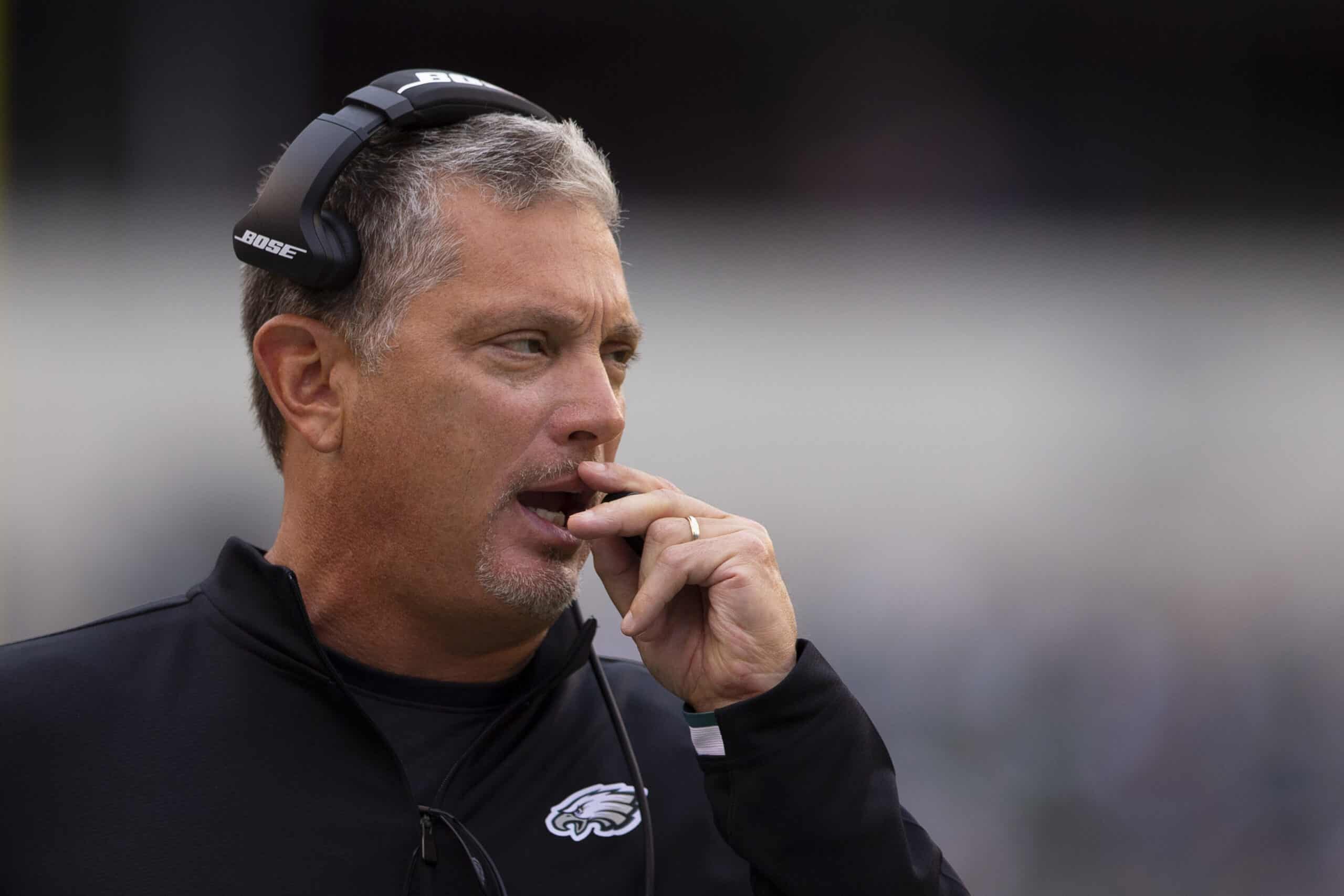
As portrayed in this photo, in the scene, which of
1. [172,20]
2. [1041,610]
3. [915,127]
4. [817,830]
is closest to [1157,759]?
[1041,610]

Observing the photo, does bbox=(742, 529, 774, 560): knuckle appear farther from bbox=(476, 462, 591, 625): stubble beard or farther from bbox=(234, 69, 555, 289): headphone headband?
bbox=(234, 69, 555, 289): headphone headband

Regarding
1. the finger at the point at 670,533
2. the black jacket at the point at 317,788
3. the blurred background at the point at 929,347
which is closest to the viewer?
the black jacket at the point at 317,788

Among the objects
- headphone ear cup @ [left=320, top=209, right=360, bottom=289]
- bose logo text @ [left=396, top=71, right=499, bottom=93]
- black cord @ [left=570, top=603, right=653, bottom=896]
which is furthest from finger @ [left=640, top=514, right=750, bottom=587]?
bose logo text @ [left=396, top=71, right=499, bottom=93]

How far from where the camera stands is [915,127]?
5016 mm

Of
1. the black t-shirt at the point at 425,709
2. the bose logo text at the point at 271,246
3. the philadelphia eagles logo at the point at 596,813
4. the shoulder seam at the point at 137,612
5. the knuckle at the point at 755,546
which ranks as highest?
the bose logo text at the point at 271,246

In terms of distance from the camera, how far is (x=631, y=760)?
1.54m

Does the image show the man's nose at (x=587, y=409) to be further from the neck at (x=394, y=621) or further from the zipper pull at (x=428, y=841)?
the zipper pull at (x=428, y=841)

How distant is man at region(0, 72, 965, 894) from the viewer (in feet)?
4.50

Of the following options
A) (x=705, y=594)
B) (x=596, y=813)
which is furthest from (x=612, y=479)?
(x=596, y=813)

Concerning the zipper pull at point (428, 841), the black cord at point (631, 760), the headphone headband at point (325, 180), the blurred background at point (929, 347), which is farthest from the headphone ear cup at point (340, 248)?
the blurred background at point (929, 347)

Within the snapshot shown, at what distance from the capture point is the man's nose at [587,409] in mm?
1508

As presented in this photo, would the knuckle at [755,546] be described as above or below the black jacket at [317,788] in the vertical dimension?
above

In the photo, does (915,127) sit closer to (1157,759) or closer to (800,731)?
(1157,759)

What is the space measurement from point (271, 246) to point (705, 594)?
67cm
